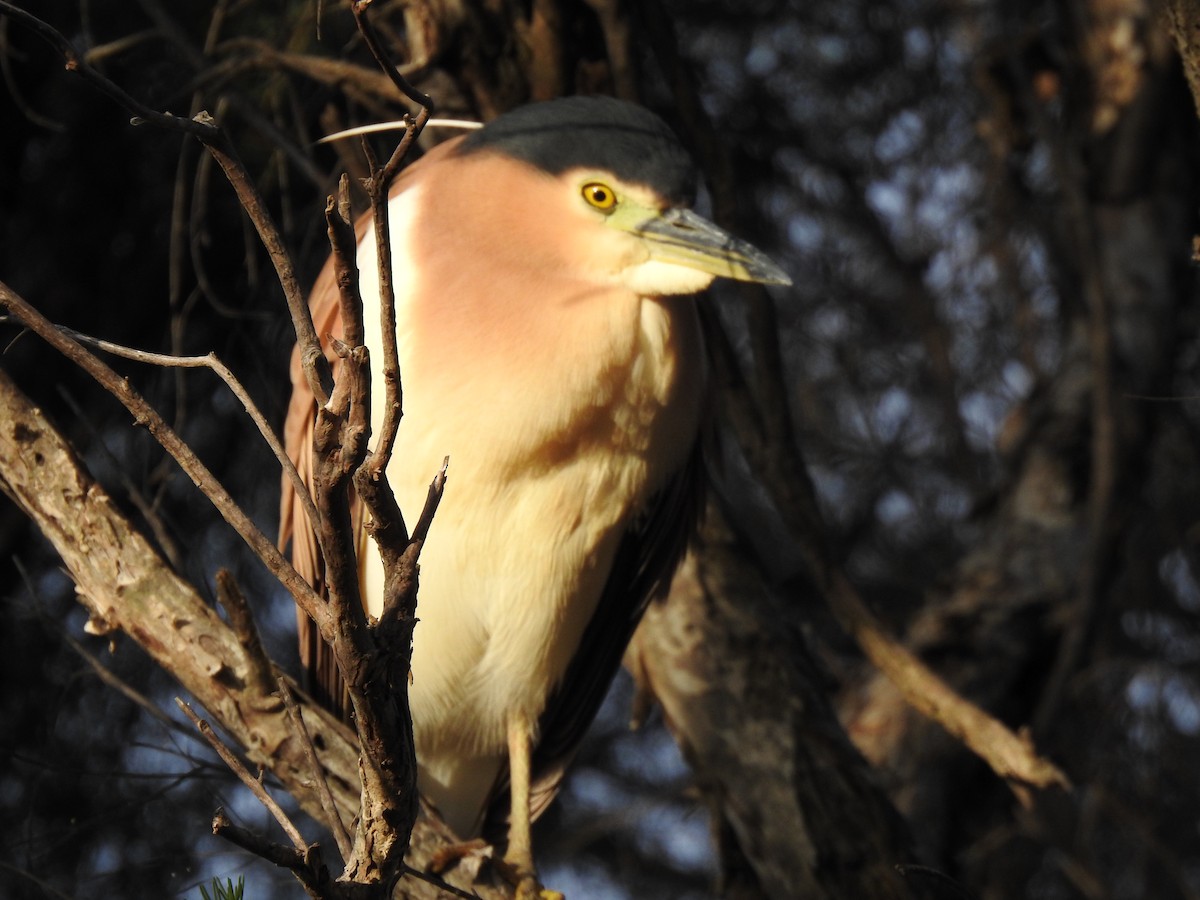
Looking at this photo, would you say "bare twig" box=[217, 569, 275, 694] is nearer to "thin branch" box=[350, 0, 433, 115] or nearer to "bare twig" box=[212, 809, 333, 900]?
"bare twig" box=[212, 809, 333, 900]

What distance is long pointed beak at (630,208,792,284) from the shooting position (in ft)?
6.33

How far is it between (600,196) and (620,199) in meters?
0.03

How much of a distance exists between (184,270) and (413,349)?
1412 mm

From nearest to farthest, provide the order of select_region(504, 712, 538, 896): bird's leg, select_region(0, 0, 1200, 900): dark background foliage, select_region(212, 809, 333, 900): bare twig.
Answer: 1. select_region(212, 809, 333, 900): bare twig
2. select_region(504, 712, 538, 896): bird's leg
3. select_region(0, 0, 1200, 900): dark background foliage

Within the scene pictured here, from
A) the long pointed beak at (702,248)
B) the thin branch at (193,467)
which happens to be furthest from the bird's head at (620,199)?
the thin branch at (193,467)

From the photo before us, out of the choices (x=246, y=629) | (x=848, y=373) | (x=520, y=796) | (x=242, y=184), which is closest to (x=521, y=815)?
(x=520, y=796)

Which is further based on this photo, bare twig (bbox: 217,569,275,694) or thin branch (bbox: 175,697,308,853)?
bare twig (bbox: 217,569,275,694)

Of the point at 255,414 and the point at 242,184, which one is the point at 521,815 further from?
the point at 242,184

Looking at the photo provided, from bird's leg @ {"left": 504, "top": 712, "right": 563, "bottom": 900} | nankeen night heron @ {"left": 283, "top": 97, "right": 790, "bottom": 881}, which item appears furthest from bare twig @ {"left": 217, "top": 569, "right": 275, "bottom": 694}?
bird's leg @ {"left": 504, "top": 712, "right": 563, "bottom": 900}

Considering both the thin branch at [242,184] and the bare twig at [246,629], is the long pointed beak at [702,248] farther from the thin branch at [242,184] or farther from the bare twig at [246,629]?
the thin branch at [242,184]

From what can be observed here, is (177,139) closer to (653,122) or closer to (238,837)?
(653,122)

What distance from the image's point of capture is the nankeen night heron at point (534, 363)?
2.00 m

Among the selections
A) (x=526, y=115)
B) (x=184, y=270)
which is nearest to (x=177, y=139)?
(x=184, y=270)

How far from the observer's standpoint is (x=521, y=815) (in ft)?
7.51
